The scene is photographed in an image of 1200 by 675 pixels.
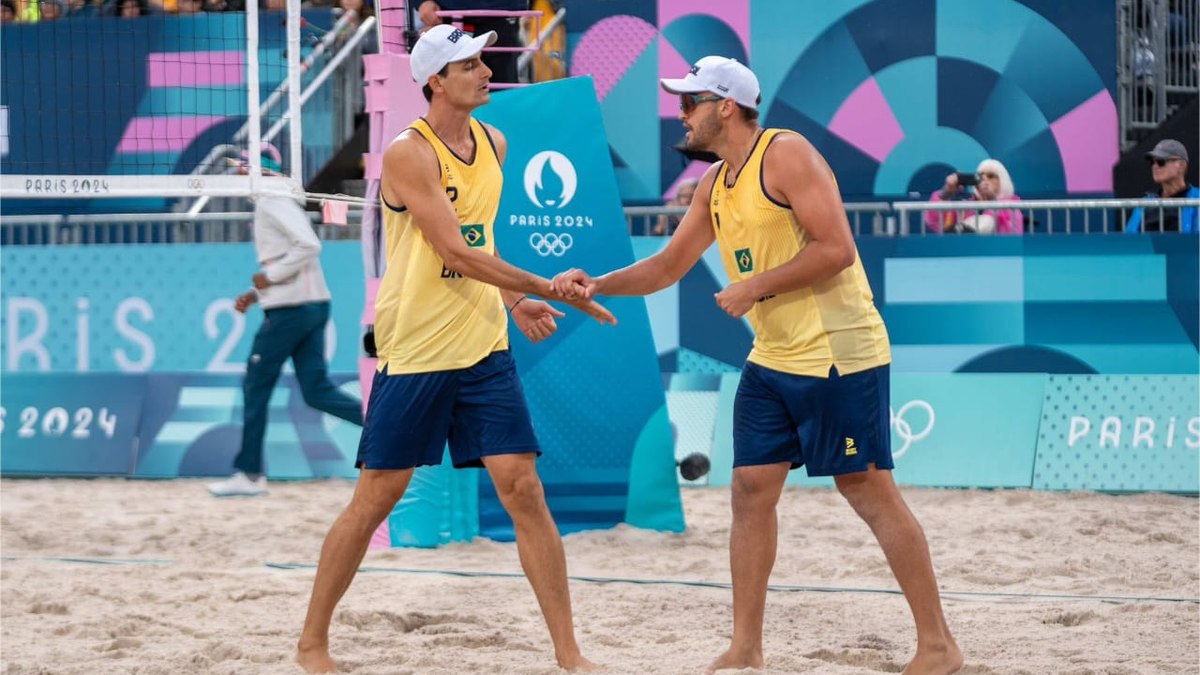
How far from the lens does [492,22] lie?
26.0ft

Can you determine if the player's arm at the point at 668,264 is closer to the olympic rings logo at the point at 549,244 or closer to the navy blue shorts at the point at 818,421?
the navy blue shorts at the point at 818,421

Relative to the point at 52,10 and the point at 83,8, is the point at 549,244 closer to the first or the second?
the point at 83,8

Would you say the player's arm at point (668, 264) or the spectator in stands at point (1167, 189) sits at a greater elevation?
the spectator in stands at point (1167, 189)

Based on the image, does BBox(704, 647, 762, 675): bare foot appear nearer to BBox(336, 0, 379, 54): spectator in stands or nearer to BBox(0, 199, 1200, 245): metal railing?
BBox(0, 199, 1200, 245): metal railing

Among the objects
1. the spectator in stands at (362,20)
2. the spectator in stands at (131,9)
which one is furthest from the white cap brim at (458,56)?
the spectator in stands at (362,20)

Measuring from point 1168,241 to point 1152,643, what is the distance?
4807 millimetres

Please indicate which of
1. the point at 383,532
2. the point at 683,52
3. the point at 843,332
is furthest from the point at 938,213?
→ the point at 843,332

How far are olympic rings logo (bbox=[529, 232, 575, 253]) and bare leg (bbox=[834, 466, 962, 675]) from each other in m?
2.89

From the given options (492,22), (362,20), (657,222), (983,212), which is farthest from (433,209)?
(362,20)

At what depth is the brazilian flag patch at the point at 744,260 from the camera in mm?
4785

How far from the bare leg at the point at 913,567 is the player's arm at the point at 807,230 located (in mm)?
656

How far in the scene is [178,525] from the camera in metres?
8.24

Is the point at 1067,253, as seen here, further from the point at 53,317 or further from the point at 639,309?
the point at 53,317

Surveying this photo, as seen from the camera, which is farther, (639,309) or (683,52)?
(683,52)
